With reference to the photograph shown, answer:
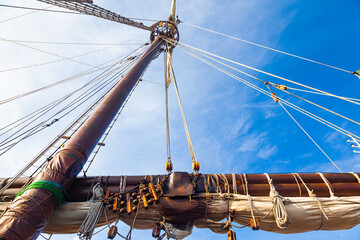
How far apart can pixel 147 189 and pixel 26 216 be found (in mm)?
2020

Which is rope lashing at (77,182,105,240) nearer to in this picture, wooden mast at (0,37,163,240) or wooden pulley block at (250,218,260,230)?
wooden mast at (0,37,163,240)

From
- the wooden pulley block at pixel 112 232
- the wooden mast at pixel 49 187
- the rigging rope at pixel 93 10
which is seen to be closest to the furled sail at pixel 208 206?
the wooden pulley block at pixel 112 232

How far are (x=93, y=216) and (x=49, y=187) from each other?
3.16 feet

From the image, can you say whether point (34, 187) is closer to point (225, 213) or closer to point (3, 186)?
point (3, 186)

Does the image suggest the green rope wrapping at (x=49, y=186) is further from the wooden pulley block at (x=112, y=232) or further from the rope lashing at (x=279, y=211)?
the rope lashing at (x=279, y=211)

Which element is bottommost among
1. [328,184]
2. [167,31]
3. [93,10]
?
[328,184]

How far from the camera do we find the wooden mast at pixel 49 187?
3.17 meters

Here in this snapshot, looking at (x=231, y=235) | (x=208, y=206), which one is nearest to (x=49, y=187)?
(x=208, y=206)

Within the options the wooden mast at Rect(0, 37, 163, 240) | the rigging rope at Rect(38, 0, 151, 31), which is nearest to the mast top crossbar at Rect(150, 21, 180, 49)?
the rigging rope at Rect(38, 0, 151, 31)

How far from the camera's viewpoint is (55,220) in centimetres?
396

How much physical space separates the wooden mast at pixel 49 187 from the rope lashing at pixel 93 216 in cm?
58

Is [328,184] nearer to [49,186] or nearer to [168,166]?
[168,166]

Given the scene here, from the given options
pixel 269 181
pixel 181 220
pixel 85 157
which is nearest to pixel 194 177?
pixel 181 220

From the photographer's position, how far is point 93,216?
3.91 meters
